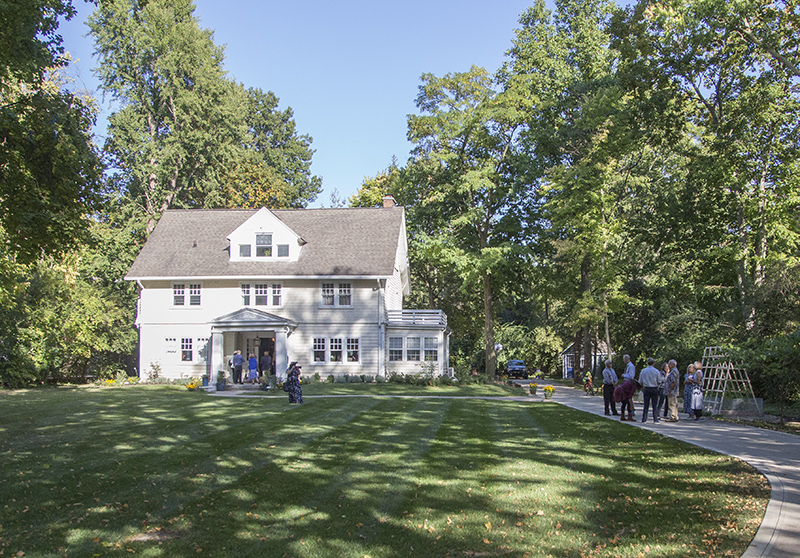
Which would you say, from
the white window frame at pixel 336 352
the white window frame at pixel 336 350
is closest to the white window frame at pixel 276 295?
the white window frame at pixel 336 350

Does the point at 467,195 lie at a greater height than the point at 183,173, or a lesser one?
lesser

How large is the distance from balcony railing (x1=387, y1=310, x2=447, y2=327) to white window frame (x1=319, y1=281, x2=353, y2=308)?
251 cm

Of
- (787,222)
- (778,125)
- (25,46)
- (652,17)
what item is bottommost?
(787,222)

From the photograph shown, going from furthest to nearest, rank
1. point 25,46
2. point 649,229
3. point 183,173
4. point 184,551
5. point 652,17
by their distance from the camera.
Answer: point 183,173 → point 649,229 → point 652,17 → point 25,46 → point 184,551

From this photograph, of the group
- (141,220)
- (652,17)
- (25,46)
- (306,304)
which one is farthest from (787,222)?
(141,220)

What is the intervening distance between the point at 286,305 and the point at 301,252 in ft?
10.2

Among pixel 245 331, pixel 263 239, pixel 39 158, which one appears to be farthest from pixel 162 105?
pixel 39 158

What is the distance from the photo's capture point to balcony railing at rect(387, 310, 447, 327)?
3353cm

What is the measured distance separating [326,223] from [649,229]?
719 inches

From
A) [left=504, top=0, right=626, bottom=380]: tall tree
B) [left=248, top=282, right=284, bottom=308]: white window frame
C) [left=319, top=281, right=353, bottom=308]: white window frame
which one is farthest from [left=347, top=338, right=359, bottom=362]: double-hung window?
[left=504, top=0, right=626, bottom=380]: tall tree

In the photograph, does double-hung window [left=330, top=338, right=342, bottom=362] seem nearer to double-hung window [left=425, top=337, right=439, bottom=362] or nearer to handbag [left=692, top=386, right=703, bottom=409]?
double-hung window [left=425, top=337, right=439, bottom=362]

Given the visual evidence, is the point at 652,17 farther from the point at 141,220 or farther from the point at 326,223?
the point at 141,220

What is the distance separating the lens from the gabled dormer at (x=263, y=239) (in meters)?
33.8

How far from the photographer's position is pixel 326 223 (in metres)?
36.6
